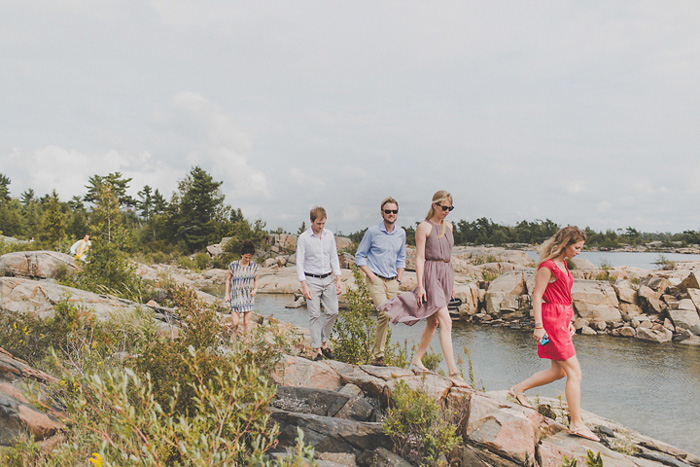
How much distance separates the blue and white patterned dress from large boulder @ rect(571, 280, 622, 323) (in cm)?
1241

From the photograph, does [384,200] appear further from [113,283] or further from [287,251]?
[287,251]

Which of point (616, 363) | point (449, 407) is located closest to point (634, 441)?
point (449, 407)

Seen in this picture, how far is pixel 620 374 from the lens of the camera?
30.5 feet

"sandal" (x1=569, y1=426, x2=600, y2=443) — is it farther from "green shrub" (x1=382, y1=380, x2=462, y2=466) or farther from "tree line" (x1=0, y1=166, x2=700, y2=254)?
"tree line" (x1=0, y1=166, x2=700, y2=254)

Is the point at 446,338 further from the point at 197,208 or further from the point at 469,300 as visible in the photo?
the point at 197,208

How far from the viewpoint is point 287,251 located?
4122cm

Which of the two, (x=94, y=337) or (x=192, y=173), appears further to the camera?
(x=192, y=173)

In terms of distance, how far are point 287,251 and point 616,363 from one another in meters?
33.6

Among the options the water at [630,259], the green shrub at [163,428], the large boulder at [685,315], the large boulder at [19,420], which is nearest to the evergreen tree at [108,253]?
the large boulder at [19,420]

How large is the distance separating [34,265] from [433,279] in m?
11.4

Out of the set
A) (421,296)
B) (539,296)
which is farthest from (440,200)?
(539,296)

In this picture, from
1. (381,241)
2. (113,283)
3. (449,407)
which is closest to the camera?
(449,407)

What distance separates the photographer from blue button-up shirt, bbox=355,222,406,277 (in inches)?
234

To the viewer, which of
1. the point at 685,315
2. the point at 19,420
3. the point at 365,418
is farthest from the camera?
the point at 685,315
